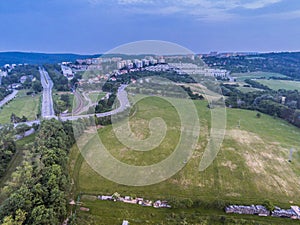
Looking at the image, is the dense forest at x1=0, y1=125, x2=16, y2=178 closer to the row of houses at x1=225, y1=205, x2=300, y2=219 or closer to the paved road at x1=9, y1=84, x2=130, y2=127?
the paved road at x1=9, y1=84, x2=130, y2=127

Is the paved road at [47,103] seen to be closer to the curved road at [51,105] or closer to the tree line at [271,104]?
the curved road at [51,105]

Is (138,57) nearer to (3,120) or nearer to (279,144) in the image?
(3,120)

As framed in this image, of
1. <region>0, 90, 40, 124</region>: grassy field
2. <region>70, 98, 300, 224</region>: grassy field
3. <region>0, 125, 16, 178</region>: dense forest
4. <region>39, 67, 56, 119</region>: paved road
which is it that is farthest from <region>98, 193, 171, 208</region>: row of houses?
<region>0, 90, 40, 124</region>: grassy field

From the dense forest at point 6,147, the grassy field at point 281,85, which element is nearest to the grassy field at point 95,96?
the dense forest at point 6,147

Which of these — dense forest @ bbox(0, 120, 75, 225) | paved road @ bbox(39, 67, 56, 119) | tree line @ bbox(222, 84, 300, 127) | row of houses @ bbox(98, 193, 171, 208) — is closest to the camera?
dense forest @ bbox(0, 120, 75, 225)

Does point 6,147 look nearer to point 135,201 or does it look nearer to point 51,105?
point 135,201

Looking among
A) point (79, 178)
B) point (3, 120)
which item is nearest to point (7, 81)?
point (3, 120)

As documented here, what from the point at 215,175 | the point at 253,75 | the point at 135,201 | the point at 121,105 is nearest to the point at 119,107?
the point at 121,105
